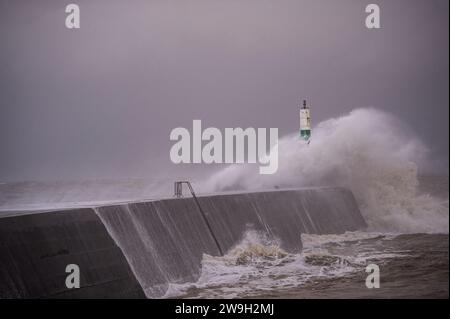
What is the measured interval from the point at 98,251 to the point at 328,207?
51.3 feet

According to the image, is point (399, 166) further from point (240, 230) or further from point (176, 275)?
point (176, 275)

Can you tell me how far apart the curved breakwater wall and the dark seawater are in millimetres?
528

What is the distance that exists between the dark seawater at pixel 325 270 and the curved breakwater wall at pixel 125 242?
20.8 inches

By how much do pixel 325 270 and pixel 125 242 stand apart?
541cm

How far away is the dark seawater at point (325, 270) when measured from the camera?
608 inches

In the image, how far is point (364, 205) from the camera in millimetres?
32219

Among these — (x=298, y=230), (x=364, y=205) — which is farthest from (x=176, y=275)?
(x=364, y=205)

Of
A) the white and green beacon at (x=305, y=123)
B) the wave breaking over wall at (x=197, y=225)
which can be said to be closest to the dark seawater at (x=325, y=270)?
the wave breaking over wall at (x=197, y=225)

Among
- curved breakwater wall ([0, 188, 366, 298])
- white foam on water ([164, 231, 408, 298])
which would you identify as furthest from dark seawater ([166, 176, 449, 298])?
curved breakwater wall ([0, 188, 366, 298])

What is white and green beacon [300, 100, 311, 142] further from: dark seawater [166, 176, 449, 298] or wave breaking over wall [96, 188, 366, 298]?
dark seawater [166, 176, 449, 298]

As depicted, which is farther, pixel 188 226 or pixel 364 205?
pixel 364 205

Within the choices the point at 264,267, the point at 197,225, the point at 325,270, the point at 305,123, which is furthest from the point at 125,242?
the point at 305,123

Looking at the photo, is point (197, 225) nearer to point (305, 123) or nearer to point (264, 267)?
point (264, 267)

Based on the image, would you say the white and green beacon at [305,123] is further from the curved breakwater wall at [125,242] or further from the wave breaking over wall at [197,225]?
the curved breakwater wall at [125,242]
